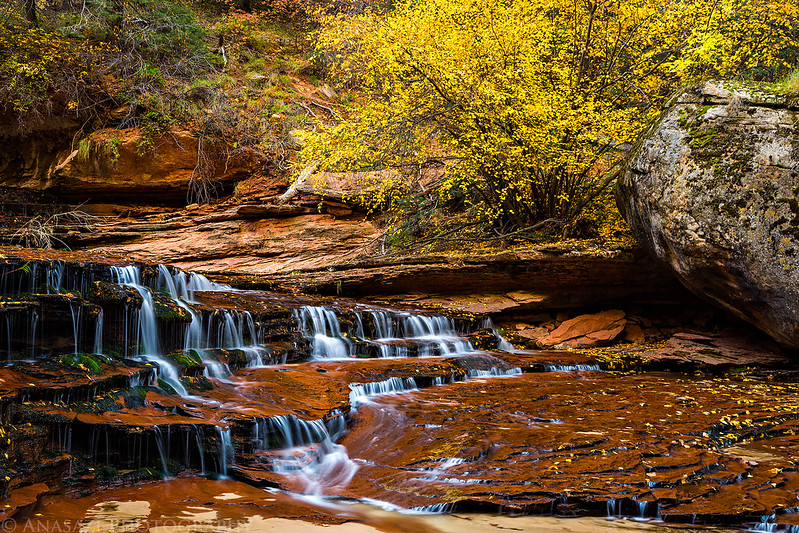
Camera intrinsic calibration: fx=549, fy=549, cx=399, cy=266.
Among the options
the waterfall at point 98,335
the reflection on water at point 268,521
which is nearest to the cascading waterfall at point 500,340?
the reflection on water at point 268,521

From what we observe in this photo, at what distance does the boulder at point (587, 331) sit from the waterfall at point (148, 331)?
6.82 metres

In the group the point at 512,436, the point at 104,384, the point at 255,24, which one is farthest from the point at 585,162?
the point at 255,24

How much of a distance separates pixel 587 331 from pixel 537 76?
5.08 meters

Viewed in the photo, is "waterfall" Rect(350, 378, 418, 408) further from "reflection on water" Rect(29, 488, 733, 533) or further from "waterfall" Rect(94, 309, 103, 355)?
"waterfall" Rect(94, 309, 103, 355)

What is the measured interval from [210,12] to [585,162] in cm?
1776

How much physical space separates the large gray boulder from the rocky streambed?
144 centimetres

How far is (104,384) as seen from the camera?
5598mm

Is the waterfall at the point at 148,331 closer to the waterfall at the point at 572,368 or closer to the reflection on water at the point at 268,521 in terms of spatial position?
the reflection on water at the point at 268,521

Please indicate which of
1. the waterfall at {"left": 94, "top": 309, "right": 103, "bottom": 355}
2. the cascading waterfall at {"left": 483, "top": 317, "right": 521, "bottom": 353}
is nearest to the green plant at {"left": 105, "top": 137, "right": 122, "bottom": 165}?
the waterfall at {"left": 94, "top": 309, "right": 103, "bottom": 355}

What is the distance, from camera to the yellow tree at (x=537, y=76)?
33.3ft

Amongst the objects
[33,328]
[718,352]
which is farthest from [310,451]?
[718,352]

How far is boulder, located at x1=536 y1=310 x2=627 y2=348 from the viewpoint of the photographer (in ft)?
34.5

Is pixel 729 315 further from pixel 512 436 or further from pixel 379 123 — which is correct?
pixel 379 123

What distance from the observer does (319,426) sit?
5.66m
